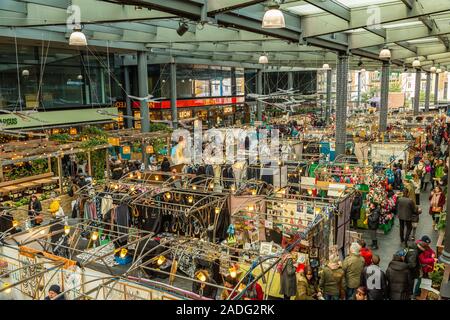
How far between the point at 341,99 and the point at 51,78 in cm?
1448

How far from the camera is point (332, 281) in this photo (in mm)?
7273

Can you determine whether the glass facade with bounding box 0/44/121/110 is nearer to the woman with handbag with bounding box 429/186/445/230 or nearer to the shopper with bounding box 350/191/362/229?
the shopper with bounding box 350/191/362/229

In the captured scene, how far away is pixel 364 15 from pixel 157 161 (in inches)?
476

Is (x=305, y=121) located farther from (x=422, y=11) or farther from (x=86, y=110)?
(x=422, y=11)

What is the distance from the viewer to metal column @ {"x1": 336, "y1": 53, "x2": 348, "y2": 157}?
16562mm

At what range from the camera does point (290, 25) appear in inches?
459

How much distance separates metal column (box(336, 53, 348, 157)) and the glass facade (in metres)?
11.0

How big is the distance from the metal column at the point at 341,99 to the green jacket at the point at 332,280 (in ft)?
36.3

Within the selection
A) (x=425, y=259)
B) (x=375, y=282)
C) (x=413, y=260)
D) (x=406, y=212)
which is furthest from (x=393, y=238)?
(x=375, y=282)

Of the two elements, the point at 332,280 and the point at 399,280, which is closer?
the point at 399,280

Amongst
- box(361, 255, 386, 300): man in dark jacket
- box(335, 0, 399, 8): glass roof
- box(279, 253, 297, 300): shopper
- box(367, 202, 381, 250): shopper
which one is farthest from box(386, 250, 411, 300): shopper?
box(335, 0, 399, 8): glass roof

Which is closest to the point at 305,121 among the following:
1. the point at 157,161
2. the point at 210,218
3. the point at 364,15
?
the point at 157,161

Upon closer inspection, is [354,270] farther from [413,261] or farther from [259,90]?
[259,90]
